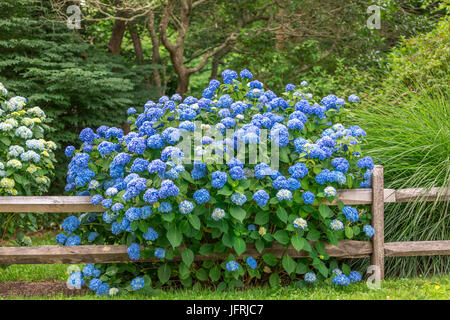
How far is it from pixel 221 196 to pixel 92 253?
117 centimetres

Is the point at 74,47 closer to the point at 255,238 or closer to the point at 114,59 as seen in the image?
the point at 114,59

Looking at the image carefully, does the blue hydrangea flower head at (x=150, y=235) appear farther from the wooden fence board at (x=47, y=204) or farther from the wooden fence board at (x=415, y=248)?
the wooden fence board at (x=415, y=248)

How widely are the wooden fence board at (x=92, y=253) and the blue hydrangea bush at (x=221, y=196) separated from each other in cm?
6

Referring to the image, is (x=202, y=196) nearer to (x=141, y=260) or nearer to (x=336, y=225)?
(x=141, y=260)

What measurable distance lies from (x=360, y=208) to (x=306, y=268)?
2.56 feet

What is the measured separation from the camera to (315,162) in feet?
12.9

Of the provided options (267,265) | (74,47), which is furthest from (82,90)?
(267,265)

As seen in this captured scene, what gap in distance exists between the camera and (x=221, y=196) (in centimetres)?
368

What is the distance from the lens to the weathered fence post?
13.4ft

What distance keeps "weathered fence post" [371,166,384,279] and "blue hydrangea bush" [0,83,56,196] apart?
2.90 m

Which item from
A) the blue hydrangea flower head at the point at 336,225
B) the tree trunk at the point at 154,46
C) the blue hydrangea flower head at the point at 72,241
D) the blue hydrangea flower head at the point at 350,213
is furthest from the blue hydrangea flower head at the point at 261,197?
the tree trunk at the point at 154,46

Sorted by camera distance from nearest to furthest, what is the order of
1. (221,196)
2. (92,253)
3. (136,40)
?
(221,196), (92,253), (136,40)

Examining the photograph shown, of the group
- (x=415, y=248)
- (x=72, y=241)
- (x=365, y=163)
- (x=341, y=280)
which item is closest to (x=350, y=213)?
(x=365, y=163)

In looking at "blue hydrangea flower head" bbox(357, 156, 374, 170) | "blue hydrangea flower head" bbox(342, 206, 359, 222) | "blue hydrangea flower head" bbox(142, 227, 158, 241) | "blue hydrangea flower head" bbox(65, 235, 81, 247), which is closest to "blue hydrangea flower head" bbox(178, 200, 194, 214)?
"blue hydrangea flower head" bbox(142, 227, 158, 241)
